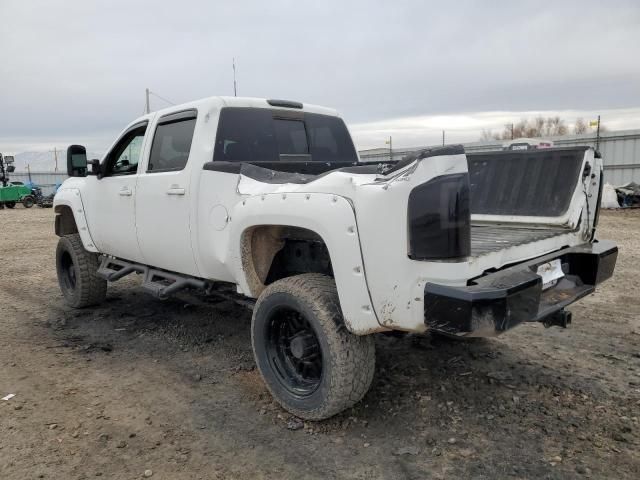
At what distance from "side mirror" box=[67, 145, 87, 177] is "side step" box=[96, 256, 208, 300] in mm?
952

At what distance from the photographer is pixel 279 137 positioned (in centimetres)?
425

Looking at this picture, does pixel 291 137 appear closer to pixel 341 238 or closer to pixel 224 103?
pixel 224 103

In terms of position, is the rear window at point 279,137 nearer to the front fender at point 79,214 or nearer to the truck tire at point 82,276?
the front fender at point 79,214

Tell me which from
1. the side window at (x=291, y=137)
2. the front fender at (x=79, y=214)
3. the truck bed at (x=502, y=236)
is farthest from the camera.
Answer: the front fender at (x=79, y=214)

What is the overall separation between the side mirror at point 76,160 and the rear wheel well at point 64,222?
3.51 ft

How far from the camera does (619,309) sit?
5.28 m

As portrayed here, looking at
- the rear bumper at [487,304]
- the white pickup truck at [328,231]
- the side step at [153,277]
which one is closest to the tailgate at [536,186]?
the white pickup truck at [328,231]

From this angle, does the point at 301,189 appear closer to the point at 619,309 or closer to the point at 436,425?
the point at 436,425

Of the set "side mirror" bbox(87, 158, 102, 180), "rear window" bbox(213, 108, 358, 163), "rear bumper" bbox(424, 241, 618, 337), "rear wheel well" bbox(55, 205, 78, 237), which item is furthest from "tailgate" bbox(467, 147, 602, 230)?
"rear wheel well" bbox(55, 205, 78, 237)

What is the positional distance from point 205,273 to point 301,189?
48.3 inches

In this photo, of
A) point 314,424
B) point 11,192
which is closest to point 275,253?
point 314,424

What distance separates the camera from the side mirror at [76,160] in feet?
16.4

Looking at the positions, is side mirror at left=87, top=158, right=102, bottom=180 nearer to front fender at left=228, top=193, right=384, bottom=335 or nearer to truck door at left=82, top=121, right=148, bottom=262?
truck door at left=82, top=121, right=148, bottom=262

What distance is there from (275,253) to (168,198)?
1.06 meters
